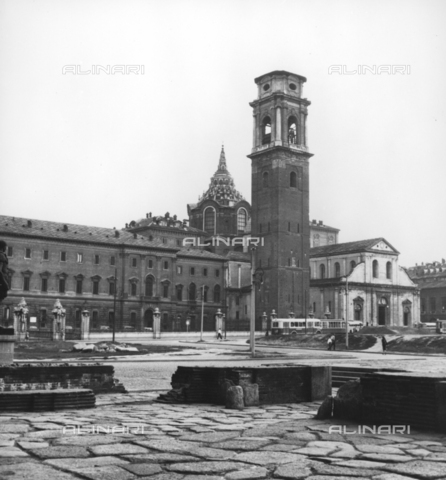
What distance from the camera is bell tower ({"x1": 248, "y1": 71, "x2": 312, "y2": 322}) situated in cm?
6919

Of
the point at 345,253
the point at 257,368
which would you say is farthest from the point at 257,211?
the point at 257,368

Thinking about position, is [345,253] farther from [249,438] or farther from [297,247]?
[249,438]

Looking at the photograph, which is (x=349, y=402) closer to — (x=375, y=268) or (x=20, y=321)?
(x=20, y=321)

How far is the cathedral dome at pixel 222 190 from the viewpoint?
96875 millimetres

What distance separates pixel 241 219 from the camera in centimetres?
9512

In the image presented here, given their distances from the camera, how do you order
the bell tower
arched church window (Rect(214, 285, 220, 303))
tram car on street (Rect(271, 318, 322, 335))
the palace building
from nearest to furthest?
tram car on street (Rect(271, 318, 322, 335)) → the palace building → the bell tower → arched church window (Rect(214, 285, 220, 303))

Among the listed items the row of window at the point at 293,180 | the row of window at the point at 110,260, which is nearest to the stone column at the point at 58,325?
the row of window at the point at 110,260

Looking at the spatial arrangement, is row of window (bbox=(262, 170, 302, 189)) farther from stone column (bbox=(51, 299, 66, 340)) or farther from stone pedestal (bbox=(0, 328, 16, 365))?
stone pedestal (bbox=(0, 328, 16, 365))

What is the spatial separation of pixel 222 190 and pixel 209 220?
302 inches

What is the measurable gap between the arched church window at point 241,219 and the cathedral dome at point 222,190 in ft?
5.95

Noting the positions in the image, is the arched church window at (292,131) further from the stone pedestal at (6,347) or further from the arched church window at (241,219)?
the stone pedestal at (6,347)

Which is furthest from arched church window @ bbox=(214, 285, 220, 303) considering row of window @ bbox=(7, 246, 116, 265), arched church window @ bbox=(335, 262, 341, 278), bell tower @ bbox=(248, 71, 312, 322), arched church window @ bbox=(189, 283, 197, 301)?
arched church window @ bbox=(335, 262, 341, 278)

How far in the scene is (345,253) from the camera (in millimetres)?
78125

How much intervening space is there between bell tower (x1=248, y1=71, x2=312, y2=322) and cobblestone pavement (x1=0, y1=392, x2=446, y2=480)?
58185 mm
